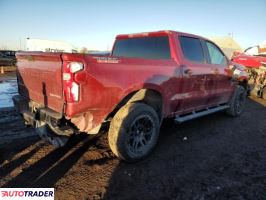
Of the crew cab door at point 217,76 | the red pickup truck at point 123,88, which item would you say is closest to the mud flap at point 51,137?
the red pickup truck at point 123,88

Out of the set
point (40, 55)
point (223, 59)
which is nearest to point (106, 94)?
point (40, 55)

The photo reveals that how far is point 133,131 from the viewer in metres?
3.90

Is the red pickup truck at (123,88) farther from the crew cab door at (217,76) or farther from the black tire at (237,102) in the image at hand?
the black tire at (237,102)

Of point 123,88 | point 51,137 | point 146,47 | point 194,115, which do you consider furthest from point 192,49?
point 51,137

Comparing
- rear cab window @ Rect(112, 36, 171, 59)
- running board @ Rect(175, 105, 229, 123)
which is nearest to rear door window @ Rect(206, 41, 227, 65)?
running board @ Rect(175, 105, 229, 123)

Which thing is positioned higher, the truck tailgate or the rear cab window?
the rear cab window

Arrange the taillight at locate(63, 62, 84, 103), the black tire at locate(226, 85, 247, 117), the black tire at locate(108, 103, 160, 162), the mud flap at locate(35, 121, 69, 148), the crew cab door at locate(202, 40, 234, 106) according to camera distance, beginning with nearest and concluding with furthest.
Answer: the taillight at locate(63, 62, 84, 103), the mud flap at locate(35, 121, 69, 148), the black tire at locate(108, 103, 160, 162), the crew cab door at locate(202, 40, 234, 106), the black tire at locate(226, 85, 247, 117)

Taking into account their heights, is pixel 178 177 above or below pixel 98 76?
below

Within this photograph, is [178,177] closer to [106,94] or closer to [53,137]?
[106,94]

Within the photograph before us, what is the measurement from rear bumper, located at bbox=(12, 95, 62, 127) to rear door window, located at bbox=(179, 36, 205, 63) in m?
2.63

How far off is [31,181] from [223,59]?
4.86 meters

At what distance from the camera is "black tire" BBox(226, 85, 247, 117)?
6789 mm

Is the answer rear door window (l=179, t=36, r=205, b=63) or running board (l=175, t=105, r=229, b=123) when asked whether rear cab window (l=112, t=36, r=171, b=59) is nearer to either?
rear door window (l=179, t=36, r=205, b=63)

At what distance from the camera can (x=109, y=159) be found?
4035 millimetres
